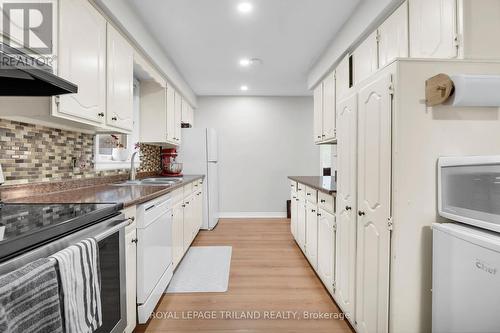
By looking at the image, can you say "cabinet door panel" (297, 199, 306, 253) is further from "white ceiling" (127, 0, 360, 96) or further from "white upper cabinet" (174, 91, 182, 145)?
"white upper cabinet" (174, 91, 182, 145)

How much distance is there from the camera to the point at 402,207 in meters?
1.22

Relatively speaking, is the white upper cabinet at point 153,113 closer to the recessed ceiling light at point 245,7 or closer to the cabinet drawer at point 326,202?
the recessed ceiling light at point 245,7

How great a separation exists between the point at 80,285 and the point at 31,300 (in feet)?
0.69

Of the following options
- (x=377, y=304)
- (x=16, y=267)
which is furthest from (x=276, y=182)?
(x=16, y=267)

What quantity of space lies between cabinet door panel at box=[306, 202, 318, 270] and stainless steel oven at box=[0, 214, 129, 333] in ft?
5.66

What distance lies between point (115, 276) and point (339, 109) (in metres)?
1.82

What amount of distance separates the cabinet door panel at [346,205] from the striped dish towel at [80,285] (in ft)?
4.69

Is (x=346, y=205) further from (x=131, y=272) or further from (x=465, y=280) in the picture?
Answer: (x=131, y=272)

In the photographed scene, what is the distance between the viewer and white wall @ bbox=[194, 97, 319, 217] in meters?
5.23

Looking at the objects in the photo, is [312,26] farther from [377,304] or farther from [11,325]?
[11,325]

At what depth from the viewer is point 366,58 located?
2.25 metres

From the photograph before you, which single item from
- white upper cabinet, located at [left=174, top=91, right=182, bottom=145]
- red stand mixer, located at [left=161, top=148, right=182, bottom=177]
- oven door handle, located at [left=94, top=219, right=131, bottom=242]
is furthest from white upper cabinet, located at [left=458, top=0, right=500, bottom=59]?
red stand mixer, located at [left=161, top=148, right=182, bottom=177]

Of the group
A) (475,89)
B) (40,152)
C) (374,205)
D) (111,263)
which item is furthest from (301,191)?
(40,152)

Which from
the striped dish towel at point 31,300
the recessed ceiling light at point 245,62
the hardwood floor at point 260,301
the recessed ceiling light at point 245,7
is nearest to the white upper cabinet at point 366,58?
the recessed ceiling light at point 245,7
